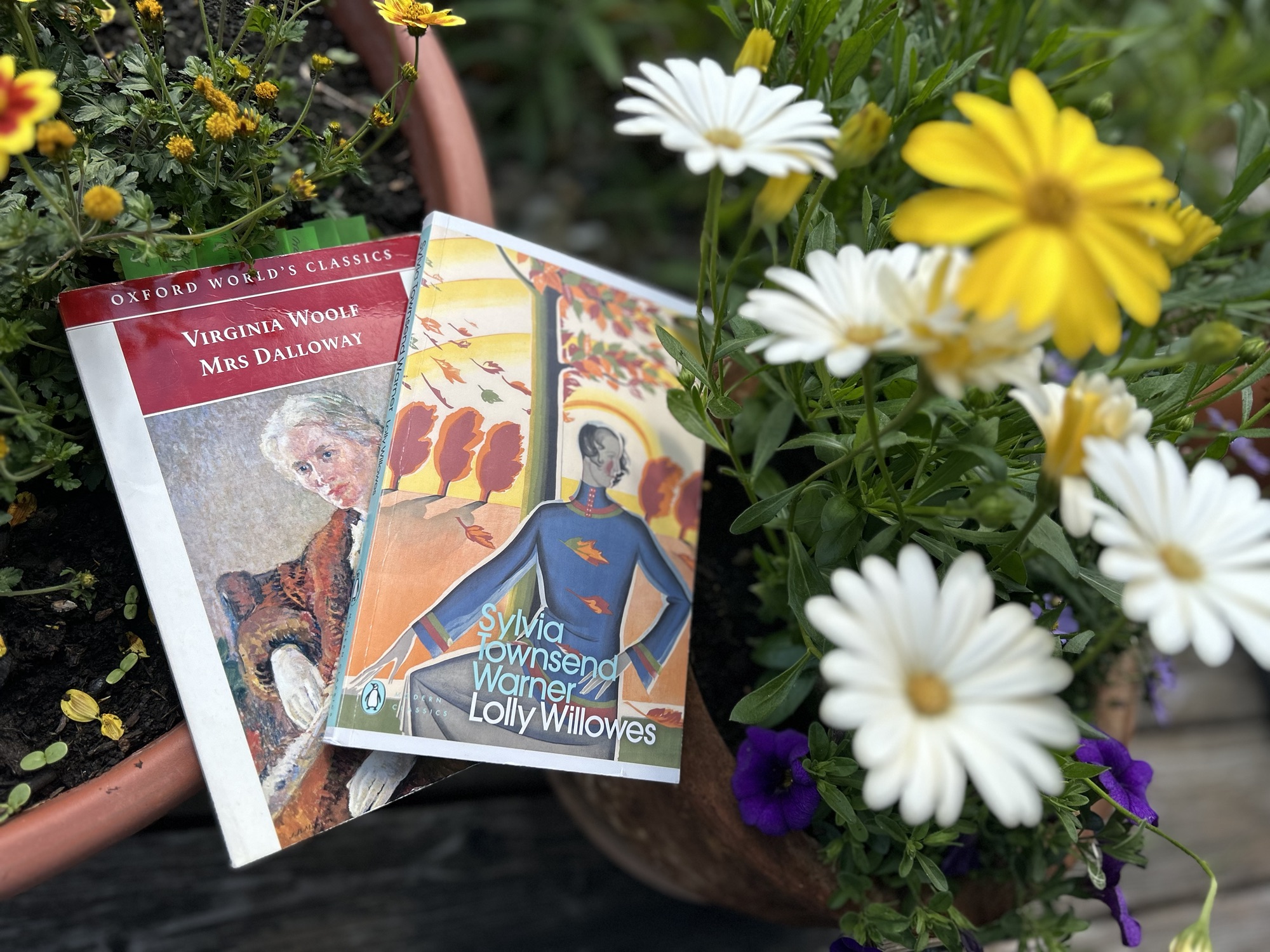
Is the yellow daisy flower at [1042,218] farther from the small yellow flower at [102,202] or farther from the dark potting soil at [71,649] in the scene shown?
the dark potting soil at [71,649]

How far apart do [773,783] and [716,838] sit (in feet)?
0.24

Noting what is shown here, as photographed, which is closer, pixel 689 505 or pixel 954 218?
pixel 954 218

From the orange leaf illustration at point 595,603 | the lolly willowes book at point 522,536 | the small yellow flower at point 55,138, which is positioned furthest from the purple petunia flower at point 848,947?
the small yellow flower at point 55,138

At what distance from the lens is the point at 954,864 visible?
0.72m

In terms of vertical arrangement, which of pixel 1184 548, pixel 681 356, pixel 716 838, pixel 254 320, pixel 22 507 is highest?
pixel 1184 548

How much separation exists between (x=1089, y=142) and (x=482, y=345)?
0.45m

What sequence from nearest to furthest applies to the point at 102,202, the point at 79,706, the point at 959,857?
1. the point at 102,202
2. the point at 79,706
3. the point at 959,857

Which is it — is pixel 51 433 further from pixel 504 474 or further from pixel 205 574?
pixel 504 474

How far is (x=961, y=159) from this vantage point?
400 mm

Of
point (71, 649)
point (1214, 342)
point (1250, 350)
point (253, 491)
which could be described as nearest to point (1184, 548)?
point (1214, 342)

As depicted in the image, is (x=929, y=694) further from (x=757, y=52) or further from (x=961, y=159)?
(x=757, y=52)

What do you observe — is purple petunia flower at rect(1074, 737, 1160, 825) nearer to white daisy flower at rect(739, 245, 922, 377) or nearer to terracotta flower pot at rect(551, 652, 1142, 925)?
terracotta flower pot at rect(551, 652, 1142, 925)

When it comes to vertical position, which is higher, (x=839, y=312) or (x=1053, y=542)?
(x=839, y=312)

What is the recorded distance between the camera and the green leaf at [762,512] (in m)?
0.63
